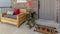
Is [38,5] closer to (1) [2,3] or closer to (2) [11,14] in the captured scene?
(2) [11,14]

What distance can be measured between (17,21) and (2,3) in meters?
2.27

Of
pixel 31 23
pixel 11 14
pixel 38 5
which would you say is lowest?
pixel 31 23

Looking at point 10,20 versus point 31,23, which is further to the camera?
point 10,20

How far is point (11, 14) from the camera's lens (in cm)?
482

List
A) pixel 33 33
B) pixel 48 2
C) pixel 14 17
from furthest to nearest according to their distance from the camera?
pixel 48 2, pixel 14 17, pixel 33 33

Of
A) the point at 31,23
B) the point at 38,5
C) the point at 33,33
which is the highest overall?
the point at 38,5

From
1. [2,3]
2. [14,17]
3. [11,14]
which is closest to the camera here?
[14,17]

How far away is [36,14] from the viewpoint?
5848 mm

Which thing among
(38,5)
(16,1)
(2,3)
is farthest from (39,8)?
(2,3)

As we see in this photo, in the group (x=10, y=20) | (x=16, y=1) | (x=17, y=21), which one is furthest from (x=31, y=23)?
(x=16, y=1)

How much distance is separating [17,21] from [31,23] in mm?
612

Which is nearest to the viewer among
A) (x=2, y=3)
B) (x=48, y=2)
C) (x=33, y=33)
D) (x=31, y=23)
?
(x=33, y=33)

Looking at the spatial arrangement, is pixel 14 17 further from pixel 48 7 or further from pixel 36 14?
pixel 48 7

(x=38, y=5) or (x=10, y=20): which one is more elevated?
(x=38, y=5)
